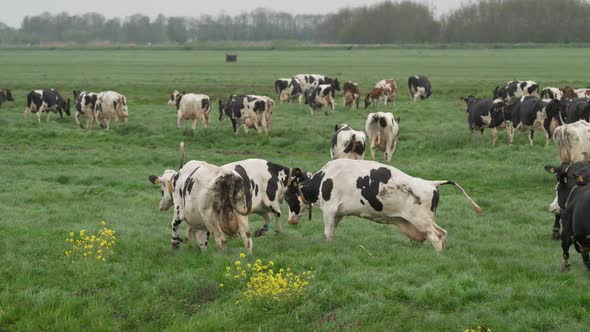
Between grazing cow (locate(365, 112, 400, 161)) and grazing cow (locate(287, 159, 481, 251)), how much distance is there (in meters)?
8.96

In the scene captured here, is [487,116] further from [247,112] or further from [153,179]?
[153,179]

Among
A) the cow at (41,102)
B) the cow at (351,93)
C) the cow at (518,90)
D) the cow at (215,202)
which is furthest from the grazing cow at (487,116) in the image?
the cow at (41,102)

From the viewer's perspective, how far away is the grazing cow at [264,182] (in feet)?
40.3

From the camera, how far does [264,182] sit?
12.5 metres

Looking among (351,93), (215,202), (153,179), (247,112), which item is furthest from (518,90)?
(215,202)

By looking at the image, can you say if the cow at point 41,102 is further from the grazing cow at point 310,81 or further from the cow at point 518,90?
the cow at point 518,90

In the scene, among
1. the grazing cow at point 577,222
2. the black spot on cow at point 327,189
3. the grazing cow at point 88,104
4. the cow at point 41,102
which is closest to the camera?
the grazing cow at point 577,222

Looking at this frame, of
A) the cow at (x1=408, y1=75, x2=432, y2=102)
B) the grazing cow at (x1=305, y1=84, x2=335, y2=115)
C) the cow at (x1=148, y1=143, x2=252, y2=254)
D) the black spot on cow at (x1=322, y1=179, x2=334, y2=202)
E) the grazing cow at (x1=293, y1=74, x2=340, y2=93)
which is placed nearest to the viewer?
the cow at (x1=148, y1=143, x2=252, y2=254)

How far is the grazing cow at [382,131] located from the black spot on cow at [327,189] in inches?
357

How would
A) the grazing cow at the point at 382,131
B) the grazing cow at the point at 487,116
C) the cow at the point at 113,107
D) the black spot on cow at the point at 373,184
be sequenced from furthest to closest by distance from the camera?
1. the cow at the point at 113,107
2. the grazing cow at the point at 487,116
3. the grazing cow at the point at 382,131
4. the black spot on cow at the point at 373,184

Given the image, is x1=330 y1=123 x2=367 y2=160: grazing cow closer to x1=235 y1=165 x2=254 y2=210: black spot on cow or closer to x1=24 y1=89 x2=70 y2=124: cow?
x1=235 y1=165 x2=254 y2=210: black spot on cow

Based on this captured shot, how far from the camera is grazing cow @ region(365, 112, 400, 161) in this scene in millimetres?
20875

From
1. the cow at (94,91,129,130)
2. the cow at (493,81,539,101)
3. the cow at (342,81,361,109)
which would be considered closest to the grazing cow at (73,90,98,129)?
the cow at (94,91,129,130)

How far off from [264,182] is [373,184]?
2.08 m
